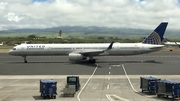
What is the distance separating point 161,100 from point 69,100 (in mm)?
7547

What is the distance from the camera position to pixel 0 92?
26.0 metres

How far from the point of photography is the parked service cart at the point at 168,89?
2164cm

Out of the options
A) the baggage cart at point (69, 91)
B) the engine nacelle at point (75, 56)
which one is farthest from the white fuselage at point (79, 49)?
the baggage cart at point (69, 91)

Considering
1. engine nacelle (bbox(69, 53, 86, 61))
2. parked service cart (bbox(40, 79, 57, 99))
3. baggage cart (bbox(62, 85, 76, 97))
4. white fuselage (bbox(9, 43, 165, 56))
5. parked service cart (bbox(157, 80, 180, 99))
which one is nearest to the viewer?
parked service cart (bbox(157, 80, 180, 99))

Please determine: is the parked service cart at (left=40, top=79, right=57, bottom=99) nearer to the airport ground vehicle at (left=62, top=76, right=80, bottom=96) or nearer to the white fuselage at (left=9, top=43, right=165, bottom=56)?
the airport ground vehicle at (left=62, top=76, right=80, bottom=96)

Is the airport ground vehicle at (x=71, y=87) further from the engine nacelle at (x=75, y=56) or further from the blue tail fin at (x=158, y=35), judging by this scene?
the blue tail fin at (x=158, y=35)

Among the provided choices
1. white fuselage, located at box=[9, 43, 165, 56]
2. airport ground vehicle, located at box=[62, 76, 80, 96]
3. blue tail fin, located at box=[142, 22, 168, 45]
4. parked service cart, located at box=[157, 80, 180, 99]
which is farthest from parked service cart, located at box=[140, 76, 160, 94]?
blue tail fin, located at box=[142, 22, 168, 45]

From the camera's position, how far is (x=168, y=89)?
22.2 metres

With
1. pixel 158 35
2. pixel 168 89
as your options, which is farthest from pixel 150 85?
pixel 158 35

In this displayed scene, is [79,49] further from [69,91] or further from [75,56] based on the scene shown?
[69,91]

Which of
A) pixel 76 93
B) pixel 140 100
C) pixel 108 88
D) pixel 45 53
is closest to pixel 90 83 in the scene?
pixel 108 88

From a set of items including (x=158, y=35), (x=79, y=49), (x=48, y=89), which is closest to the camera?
(x=48, y=89)

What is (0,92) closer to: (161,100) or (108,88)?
(108,88)

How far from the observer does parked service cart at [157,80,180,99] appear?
71.0ft
